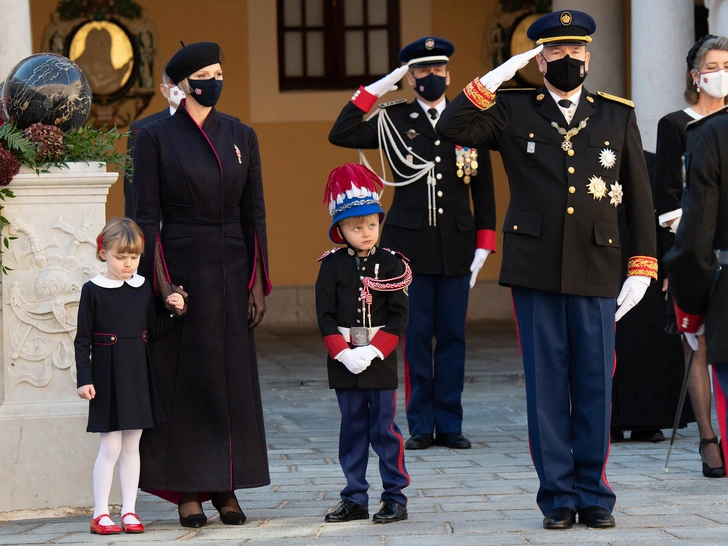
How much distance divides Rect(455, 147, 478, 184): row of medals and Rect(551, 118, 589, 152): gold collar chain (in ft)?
8.06

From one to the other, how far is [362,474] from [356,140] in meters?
2.87

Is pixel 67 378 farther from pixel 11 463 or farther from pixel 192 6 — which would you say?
pixel 192 6

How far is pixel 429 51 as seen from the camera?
7.49m

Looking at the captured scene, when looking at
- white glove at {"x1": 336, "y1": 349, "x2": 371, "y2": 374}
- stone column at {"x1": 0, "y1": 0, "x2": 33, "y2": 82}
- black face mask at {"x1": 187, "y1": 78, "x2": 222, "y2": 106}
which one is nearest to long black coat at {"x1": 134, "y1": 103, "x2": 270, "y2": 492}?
black face mask at {"x1": 187, "y1": 78, "x2": 222, "y2": 106}

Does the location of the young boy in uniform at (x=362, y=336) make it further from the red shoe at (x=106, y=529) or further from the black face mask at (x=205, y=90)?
the red shoe at (x=106, y=529)

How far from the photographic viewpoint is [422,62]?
24.6 feet

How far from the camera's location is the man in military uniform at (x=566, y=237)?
5.02m

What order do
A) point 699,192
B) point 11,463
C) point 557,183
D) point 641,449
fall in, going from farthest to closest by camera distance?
point 641,449
point 11,463
point 557,183
point 699,192

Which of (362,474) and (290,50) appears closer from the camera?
(362,474)

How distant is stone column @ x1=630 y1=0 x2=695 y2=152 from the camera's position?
10422 mm

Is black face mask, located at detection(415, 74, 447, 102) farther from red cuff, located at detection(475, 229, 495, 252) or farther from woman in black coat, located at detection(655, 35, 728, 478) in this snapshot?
woman in black coat, located at detection(655, 35, 728, 478)

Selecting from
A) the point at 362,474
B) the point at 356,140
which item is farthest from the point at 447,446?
the point at 362,474

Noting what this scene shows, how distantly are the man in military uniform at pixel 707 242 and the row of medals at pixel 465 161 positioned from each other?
3188 millimetres

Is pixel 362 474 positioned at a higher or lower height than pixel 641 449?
higher
